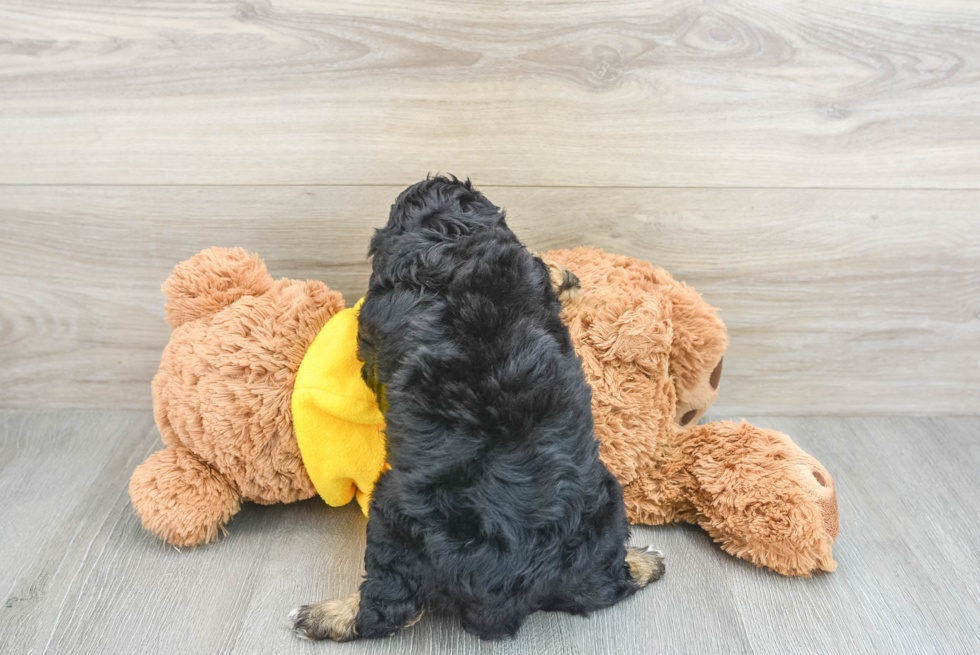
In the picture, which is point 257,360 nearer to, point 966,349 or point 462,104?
point 462,104

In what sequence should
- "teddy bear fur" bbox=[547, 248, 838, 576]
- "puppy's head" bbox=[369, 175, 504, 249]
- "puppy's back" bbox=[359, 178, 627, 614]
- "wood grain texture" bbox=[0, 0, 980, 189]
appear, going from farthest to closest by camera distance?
1. "wood grain texture" bbox=[0, 0, 980, 189]
2. "teddy bear fur" bbox=[547, 248, 838, 576]
3. "puppy's head" bbox=[369, 175, 504, 249]
4. "puppy's back" bbox=[359, 178, 627, 614]

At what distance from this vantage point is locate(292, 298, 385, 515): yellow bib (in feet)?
3.09

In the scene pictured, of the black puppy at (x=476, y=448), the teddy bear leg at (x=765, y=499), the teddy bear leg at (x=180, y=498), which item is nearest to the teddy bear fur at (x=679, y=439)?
the teddy bear leg at (x=765, y=499)

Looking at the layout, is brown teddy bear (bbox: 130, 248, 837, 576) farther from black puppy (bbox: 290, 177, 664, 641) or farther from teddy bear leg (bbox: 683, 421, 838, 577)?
black puppy (bbox: 290, 177, 664, 641)

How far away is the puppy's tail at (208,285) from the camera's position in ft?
3.50

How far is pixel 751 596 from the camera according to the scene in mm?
968

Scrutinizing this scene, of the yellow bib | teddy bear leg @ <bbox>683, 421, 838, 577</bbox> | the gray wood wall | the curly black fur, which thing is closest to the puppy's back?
the curly black fur

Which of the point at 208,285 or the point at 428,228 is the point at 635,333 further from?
the point at 208,285

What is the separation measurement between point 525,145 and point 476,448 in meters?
0.59

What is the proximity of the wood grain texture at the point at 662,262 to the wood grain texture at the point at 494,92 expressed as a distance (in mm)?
37

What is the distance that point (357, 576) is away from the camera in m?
1.00

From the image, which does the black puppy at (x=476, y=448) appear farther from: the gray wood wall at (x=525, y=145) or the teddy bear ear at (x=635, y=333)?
the gray wood wall at (x=525, y=145)

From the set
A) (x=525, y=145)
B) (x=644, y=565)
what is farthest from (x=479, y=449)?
(x=525, y=145)

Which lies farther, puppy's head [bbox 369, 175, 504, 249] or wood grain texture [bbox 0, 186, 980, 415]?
wood grain texture [bbox 0, 186, 980, 415]
